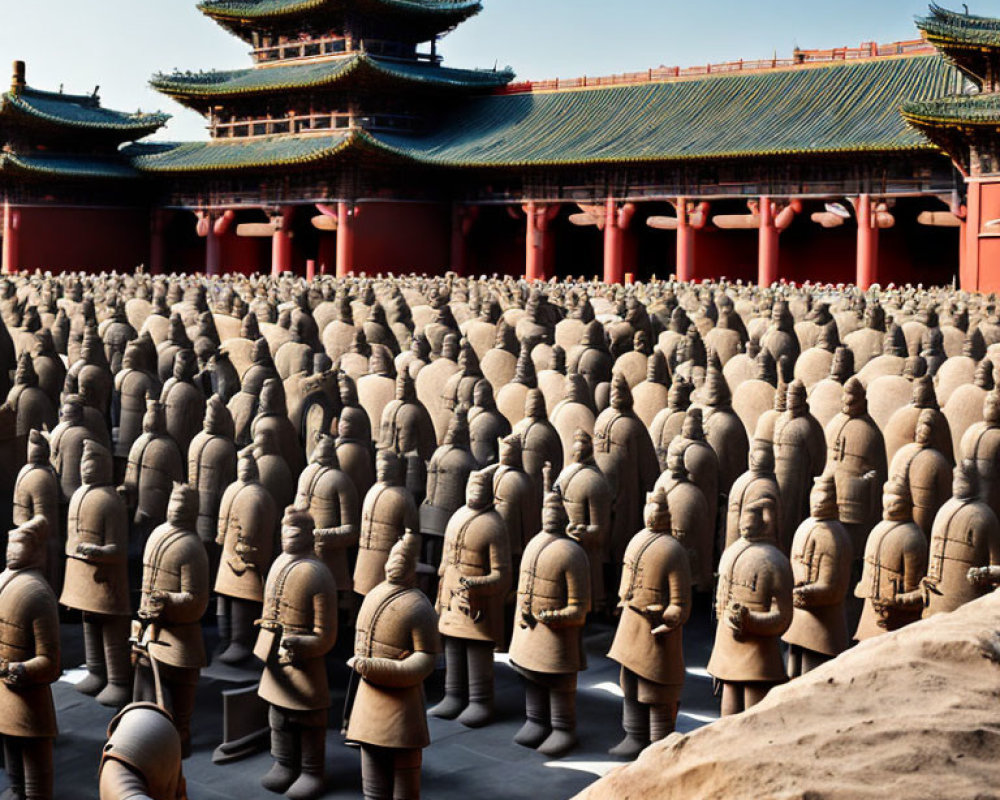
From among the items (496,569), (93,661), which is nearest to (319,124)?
(93,661)

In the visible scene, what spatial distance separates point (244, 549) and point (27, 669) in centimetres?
145

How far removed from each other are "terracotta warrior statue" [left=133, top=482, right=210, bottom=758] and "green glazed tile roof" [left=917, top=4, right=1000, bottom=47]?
13.7 m

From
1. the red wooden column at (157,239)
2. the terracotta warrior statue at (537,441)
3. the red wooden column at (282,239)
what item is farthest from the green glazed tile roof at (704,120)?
the terracotta warrior statue at (537,441)

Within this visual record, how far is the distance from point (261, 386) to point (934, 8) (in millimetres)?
12380

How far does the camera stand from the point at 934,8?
17859 mm

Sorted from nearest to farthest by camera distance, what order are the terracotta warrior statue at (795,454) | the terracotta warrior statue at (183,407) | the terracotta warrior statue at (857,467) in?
the terracotta warrior statue at (857,467), the terracotta warrior statue at (795,454), the terracotta warrior statue at (183,407)

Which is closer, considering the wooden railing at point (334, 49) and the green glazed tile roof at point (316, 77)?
the green glazed tile roof at point (316, 77)

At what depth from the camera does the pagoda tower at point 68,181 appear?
87.8ft

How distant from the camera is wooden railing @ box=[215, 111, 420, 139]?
25766 mm

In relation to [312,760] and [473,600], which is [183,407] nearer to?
[473,600]

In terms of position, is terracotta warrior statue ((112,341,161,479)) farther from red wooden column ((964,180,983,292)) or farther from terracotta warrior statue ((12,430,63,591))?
red wooden column ((964,180,983,292))

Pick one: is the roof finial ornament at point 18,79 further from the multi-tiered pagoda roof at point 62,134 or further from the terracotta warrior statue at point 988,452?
the terracotta warrior statue at point 988,452

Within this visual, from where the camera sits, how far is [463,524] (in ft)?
21.0

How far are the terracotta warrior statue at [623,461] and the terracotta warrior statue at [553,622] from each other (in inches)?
62.1
